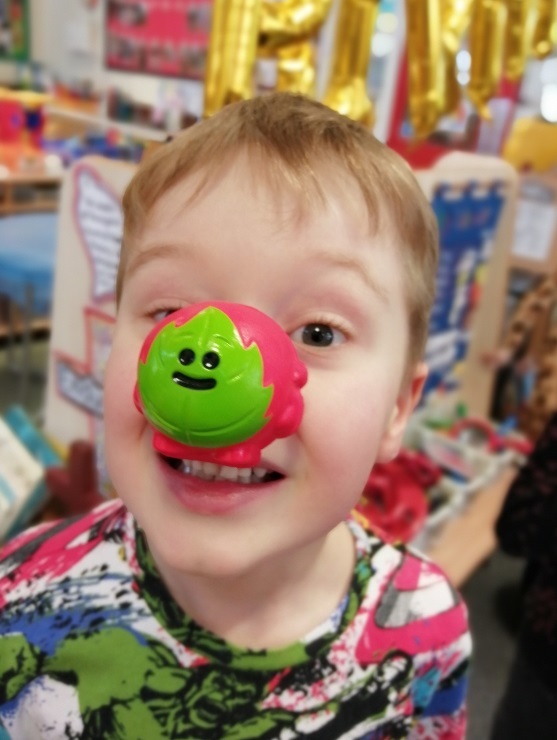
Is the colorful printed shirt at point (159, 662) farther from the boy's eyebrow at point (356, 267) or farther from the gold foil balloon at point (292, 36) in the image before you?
the gold foil balloon at point (292, 36)

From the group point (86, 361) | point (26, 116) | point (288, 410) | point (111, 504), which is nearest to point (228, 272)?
point (288, 410)

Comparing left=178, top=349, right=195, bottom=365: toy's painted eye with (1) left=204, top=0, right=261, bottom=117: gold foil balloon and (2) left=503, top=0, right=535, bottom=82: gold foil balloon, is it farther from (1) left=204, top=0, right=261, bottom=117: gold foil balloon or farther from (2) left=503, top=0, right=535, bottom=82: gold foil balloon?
(2) left=503, top=0, right=535, bottom=82: gold foil balloon

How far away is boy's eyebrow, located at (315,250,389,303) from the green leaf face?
0.11 meters

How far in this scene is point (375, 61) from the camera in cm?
255

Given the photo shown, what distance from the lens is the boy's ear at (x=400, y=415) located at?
608 millimetres

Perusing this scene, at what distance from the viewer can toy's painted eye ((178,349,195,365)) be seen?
39cm

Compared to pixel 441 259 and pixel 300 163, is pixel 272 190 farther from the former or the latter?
pixel 441 259

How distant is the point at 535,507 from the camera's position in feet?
3.72

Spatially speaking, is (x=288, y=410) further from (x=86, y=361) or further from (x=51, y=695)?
(x=86, y=361)

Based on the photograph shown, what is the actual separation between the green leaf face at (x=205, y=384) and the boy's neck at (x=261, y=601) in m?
0.21

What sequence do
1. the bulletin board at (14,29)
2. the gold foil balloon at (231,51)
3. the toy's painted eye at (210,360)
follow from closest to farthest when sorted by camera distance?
the toy's painted eye at (210,360), the gold foil balloon at (231,51), the bulletin board at (14,29)

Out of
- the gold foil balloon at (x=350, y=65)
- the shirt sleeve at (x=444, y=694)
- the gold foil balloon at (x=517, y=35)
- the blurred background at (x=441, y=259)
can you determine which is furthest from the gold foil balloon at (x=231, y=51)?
the shirt sleeve at (x=444, y=694)

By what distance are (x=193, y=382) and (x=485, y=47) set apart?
945 mm

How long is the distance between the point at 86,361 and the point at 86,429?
0.13 meters
